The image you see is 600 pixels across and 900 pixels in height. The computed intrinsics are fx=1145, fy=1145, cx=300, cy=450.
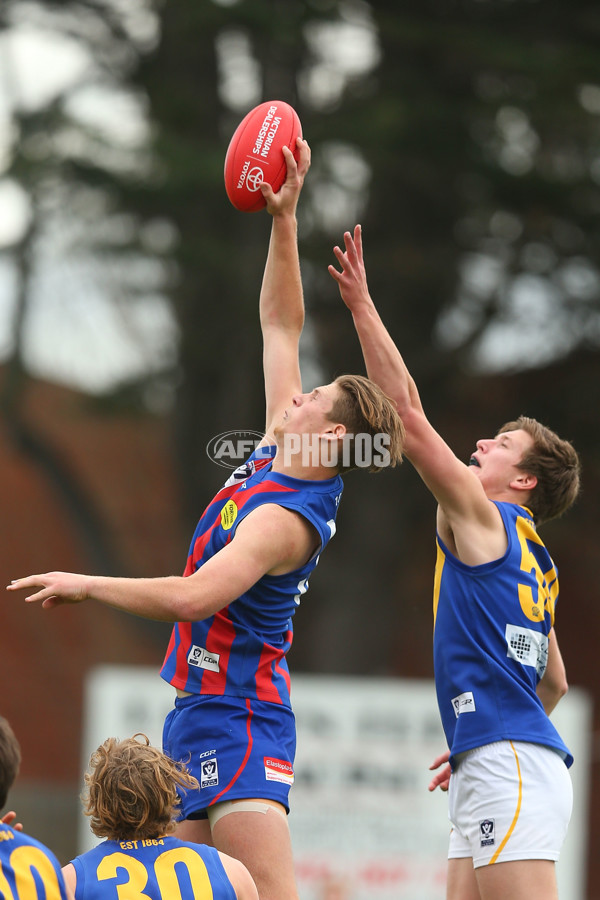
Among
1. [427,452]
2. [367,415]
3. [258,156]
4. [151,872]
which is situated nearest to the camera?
[151,872]

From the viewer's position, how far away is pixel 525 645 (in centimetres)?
369

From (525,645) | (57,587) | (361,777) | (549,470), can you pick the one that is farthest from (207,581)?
(361,777)

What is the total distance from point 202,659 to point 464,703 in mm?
845

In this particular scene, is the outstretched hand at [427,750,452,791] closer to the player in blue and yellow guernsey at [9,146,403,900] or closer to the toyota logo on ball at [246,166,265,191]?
the player in blue and yellow guernsey at [9,146,403,900]

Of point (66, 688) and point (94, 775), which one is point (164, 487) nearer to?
point (66, 688)

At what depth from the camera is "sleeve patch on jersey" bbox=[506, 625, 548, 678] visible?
3.65 m

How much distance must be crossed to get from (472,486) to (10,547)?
11084mm

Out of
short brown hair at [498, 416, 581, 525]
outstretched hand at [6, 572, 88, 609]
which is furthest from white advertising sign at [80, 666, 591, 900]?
outstretched hand at [6, 572, 88, 609]

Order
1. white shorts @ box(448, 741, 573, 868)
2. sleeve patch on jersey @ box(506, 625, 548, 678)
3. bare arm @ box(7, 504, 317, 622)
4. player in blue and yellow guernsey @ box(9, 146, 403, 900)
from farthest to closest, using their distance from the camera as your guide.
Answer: sleeve patch on jersey @ box(506, 625, 548, 678) < white shorts @ box(448, 741, 573, 868) < player in blue and yellow guernsey @ box(9, 146, 403, 900) < bare arm @ box(7, 504, 317, 622)

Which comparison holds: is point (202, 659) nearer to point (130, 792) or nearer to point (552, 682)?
point (130, 792)

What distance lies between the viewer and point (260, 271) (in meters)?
11.2

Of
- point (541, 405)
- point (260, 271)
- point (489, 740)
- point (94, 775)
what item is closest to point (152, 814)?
point (94, 775)

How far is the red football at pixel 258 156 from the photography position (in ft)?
13.5

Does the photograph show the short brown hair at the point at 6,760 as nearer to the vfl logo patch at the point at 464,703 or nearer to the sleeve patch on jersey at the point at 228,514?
the sleeve patch on jersey at the point at 228,514
